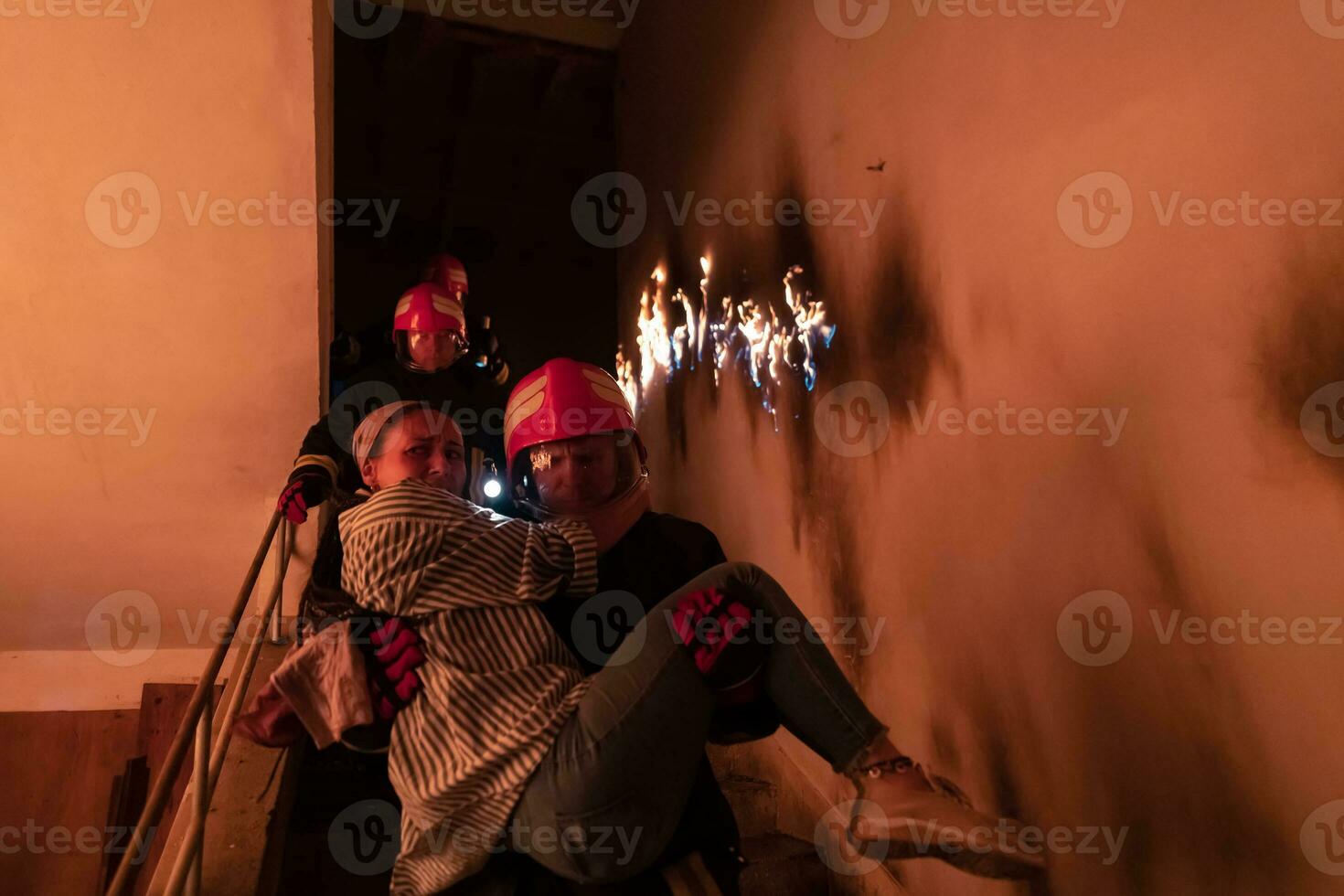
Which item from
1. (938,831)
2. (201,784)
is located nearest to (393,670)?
(201,784)

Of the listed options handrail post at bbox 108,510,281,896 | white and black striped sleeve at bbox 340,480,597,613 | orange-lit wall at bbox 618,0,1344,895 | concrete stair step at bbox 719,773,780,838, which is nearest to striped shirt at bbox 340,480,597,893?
white and black striped sleeve at bbox 340,480,597,613

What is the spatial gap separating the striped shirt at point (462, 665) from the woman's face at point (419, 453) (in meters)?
0.34

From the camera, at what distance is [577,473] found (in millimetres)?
1640

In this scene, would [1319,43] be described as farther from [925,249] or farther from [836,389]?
[836,389]

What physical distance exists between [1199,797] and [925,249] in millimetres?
1336

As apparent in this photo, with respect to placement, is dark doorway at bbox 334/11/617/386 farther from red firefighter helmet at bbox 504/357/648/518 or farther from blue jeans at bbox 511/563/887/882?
blue jeans at bbox 511/563/887/882

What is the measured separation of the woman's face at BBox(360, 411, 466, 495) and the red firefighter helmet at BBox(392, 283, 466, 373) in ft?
4.75

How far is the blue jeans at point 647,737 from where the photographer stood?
1175 millimetres

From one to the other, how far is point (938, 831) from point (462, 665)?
0.71 metres

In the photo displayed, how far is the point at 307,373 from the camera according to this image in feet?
10.2

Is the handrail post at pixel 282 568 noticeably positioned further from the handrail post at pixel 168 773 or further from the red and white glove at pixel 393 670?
the red and white glove at pixel 393 670

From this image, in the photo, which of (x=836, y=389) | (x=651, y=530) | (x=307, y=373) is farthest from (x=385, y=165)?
(x=651, y=530)

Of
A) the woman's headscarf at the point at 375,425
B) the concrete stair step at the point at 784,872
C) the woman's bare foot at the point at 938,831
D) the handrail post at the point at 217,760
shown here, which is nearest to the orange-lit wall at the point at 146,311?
the handrail post at the point at 217,760

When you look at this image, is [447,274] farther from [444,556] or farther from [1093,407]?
[1093,407]
